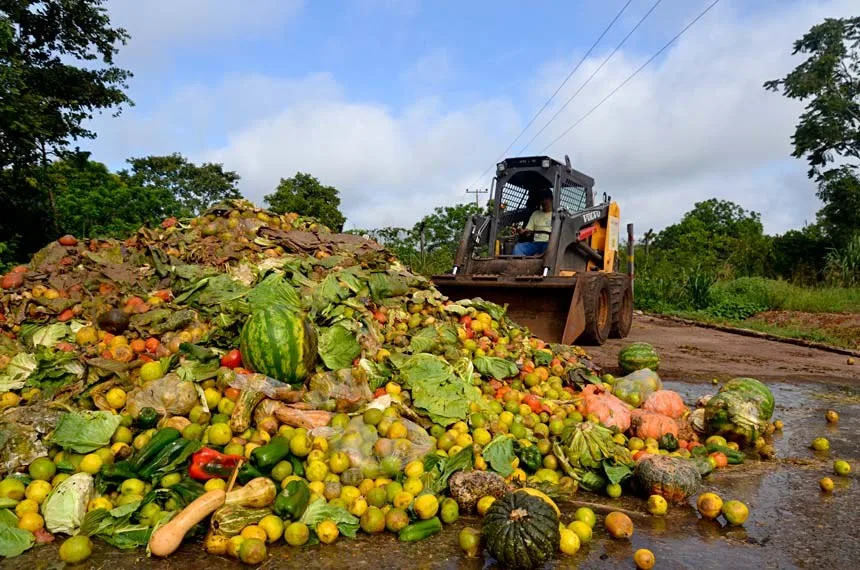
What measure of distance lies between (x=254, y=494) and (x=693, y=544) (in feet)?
8.86

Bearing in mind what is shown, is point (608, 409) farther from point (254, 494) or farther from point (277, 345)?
point (254, 494)

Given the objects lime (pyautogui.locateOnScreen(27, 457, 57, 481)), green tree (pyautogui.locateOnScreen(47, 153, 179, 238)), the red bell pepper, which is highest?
green tree (pyautogui.locateOnScreen(47, 153, 179, 238))

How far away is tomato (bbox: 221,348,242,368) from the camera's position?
4.64 meters

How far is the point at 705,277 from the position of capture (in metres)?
21.6

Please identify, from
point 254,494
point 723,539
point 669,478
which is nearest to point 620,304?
point 669,478

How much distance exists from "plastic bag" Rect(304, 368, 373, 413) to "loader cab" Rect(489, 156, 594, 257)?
725 cm

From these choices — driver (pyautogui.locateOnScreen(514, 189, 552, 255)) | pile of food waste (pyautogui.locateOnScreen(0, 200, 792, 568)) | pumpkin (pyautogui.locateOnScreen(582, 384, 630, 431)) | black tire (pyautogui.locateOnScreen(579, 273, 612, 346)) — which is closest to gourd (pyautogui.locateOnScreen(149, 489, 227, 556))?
pile of food waste (pyautogui.locateOnScreen(0, 200, 792, 568))

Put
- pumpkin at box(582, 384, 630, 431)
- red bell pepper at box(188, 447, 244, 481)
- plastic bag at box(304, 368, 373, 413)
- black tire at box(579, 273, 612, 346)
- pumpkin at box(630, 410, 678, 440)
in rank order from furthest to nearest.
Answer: black tire at box(579, 273, 612, 346), pumpkin at box(582, 384, 630, 431), pumpkin at box(630, 410, 678, 440), plastic bag at box(304, 368, 373, 413), red bell pepper at box(188, 447, 244, 481)

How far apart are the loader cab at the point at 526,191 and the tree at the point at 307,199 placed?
23.8 metres

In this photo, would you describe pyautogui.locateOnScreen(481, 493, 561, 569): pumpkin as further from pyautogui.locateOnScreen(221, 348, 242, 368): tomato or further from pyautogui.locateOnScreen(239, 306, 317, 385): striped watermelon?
pyautogui.locateOnScreen(221, 348, 242, 368): tomato

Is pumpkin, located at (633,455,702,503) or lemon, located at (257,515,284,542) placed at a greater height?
pumpkin, located at (633,455,702,503)

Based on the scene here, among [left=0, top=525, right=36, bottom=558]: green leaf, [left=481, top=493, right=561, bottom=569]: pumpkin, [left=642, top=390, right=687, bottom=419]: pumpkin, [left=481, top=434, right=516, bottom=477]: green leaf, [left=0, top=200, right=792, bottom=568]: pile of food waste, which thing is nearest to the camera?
[left=481, top=493, right=561, bottom=569]: pumpkin

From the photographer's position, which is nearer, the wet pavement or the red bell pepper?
the wet pavement

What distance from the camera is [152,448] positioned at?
3.67 meters
